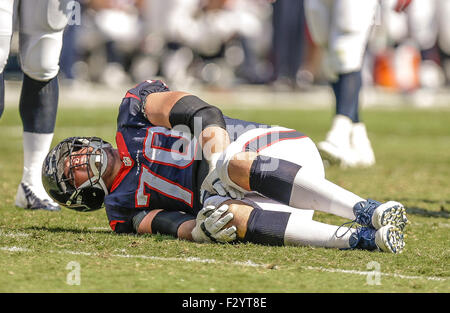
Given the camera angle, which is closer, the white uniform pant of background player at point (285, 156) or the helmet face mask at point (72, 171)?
the white uniform pant of background player at point (285, 156)

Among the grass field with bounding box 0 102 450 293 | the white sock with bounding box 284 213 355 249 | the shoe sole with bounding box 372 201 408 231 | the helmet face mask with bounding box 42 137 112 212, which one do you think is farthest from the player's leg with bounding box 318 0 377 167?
the shoe sole with bounding box 372 201 408 231

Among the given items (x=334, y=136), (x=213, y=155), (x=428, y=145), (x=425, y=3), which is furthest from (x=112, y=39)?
(x=213, y=155)

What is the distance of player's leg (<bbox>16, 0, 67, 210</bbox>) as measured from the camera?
4.54 metres

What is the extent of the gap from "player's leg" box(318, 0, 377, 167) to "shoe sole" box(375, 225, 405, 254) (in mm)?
2808

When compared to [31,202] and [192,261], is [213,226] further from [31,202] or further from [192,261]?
[31,202]

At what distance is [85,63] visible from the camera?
1683cm

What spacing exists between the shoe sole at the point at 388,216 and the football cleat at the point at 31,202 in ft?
6.30

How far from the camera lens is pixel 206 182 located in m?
3.71

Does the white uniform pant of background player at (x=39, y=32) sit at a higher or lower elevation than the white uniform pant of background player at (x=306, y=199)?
higher

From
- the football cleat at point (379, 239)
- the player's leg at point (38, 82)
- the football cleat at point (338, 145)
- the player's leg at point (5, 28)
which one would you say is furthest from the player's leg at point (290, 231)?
the football cleat at point (338, 145)

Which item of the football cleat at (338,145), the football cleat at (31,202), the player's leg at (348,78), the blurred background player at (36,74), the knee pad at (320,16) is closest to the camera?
the blurred background player at (36,74)

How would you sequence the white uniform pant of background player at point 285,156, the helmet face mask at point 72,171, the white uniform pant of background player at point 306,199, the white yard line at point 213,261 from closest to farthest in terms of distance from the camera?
the white yard line at point 213,261 < the white uniform pant of background player at point 306,199 < the white uniform pant of background player at point 285,156 < the helmet face mask at point 72,171

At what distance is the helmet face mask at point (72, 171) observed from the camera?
4.00 meters

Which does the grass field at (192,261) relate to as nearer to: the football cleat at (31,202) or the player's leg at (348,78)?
the football cleat at (31,202)
